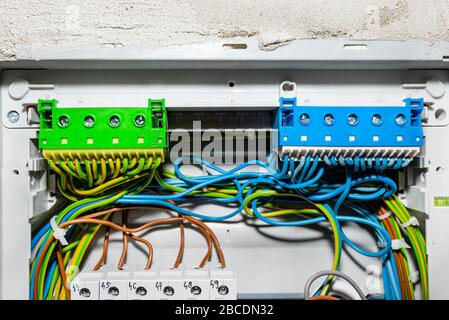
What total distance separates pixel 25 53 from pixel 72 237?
18.4 inches

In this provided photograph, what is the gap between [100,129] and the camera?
65 centimetres

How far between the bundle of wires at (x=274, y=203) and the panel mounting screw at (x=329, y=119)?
0.10 meters

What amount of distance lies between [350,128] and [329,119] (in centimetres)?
5

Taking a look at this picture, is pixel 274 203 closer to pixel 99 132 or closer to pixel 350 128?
pixel 350 128

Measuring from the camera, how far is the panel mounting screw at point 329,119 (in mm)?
667

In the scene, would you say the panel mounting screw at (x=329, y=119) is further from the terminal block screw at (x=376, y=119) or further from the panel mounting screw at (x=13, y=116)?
the panel mounting screw at (x=13, y=116)

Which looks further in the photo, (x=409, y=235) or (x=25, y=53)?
(x=409, y=235)

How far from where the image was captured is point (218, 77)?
2.34ft

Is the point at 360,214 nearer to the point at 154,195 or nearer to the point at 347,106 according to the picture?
the point at 347,106

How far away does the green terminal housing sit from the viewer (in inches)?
25.3

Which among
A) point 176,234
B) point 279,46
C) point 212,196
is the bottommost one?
point 176,234

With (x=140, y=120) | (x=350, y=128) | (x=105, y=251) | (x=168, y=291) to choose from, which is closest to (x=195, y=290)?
(x=168, y=291)

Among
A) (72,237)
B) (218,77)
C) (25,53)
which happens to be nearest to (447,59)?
(218,77)

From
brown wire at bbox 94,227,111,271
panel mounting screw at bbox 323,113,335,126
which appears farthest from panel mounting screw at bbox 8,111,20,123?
panel mounting screw at bbox 323,113,335,126
